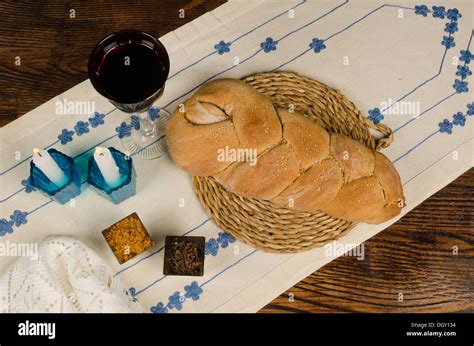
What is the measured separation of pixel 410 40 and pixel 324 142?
0.31 m

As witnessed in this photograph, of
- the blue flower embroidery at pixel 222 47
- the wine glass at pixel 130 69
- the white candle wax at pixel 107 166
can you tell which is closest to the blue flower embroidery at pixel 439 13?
the blue flower embroidery at pixel 222 47

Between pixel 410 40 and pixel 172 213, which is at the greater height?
pixel 410 40

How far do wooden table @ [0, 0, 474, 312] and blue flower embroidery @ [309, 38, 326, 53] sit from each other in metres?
0.18

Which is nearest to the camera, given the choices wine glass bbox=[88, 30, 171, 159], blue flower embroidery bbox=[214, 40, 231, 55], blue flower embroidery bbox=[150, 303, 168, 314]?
wine glass bbox=[88, 30, 171, 159]

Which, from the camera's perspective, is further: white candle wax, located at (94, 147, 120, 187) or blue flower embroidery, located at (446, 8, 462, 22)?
blue flower embroidery, located at (446, 8, 462, 22)

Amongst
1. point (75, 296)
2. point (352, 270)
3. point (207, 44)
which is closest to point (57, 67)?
point (207, 44)

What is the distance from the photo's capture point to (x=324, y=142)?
820 mm

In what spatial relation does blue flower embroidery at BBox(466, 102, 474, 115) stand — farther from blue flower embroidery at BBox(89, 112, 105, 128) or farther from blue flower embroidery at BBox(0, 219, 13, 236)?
blue flower embroidery at BBox(0, 219, 13, 236)

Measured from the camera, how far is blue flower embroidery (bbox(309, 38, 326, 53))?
0.98 m

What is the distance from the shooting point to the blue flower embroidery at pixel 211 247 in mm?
889

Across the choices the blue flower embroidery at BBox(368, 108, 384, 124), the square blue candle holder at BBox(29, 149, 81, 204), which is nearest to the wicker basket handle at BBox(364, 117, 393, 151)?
the blue flower embroidery at BBox(368, 108, 384, 124)

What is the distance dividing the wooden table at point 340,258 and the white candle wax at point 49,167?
0.60 feet

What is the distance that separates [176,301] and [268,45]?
0.46 metres
